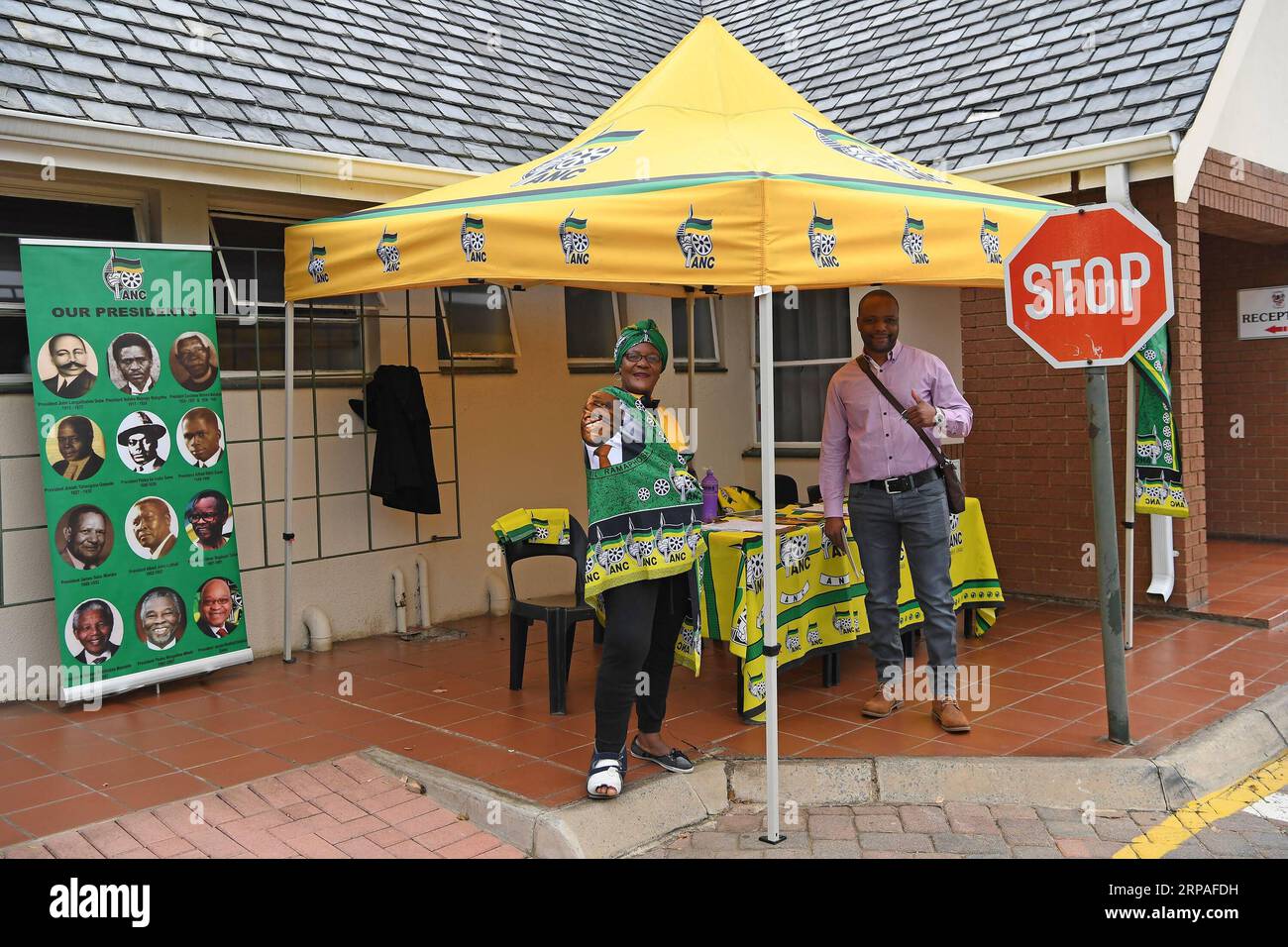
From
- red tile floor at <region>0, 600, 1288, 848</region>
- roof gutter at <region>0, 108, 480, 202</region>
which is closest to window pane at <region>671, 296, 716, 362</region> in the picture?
roof gutter at <region>0, 108, 480, 202</region>

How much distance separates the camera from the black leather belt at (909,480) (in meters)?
5.30

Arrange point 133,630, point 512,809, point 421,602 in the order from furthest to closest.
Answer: point 421,602
point 133,630
point 512,809

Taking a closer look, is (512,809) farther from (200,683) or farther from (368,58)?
(368,58)

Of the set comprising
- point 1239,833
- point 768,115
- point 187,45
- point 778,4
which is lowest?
point 1239,833

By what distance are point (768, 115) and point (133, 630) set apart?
430 cm

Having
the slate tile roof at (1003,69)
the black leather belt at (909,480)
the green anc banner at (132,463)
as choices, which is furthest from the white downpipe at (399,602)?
the slate tile roof at (1003,69)

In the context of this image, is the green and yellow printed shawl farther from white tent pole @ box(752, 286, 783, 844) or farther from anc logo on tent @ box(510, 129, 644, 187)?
anc logo on tent @ box(510, 129, 644, 187)

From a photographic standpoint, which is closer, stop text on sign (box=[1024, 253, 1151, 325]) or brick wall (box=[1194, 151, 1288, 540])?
stop text on sign (box=[1024, 253, 1151, 325])

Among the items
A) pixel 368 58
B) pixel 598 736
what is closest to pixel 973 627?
pixel 598 736

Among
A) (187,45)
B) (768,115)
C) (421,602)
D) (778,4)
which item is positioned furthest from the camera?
(778,4)

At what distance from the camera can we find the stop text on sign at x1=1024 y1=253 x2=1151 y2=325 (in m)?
4.86

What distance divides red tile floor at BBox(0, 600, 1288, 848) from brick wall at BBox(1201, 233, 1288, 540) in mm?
3742

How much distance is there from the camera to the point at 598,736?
4.55 meters

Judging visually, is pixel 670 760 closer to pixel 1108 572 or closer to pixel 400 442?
pixel 1108 572
